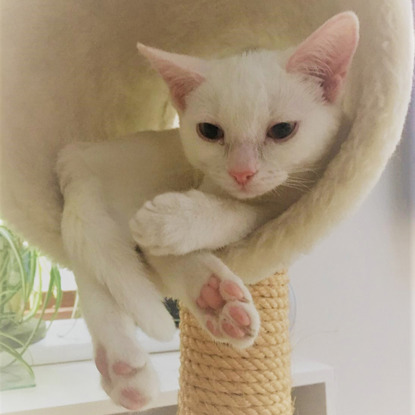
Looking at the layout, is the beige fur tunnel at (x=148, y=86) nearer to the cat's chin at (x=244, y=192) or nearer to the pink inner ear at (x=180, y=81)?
the cat's chin at (x=244, y=192)

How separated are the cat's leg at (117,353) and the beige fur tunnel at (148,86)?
157 millimetres

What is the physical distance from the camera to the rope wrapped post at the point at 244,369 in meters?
0.87

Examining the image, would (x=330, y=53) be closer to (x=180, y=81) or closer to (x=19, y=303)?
(x=180, y=81)

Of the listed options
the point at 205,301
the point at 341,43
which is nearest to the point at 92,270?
the point at 205,301

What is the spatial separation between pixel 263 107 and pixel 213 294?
267 millimetres

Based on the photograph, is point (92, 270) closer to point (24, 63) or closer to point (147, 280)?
point (147, 280)

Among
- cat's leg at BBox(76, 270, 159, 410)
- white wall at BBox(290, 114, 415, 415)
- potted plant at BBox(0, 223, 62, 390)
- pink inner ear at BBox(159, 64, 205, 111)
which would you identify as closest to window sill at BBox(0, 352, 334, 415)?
potted plant at BBox(0, 223, 62, 390)

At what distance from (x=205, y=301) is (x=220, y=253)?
0.43ft

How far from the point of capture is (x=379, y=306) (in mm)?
1767

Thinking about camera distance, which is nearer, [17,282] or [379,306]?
[17,282]

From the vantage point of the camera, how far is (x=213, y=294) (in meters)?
0.54

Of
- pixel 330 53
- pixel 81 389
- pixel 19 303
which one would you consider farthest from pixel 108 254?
pixel 19 303

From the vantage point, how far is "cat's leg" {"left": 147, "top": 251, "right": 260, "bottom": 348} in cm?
50

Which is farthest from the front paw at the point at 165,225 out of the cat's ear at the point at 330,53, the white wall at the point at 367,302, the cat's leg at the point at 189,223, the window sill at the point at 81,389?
the white wall at the point at 367,302
